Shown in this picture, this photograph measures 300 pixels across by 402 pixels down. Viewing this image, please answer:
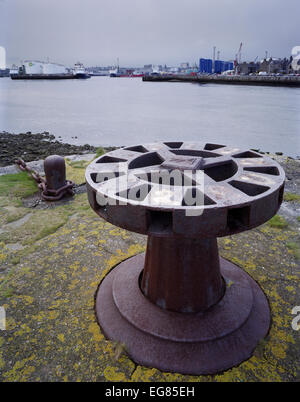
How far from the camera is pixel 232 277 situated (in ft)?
8.38

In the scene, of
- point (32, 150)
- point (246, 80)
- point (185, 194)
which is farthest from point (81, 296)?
point (246, 80)

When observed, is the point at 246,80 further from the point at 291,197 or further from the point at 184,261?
the point at 184,261

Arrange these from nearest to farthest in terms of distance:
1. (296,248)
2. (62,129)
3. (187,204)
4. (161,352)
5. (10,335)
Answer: (187,204) < (161,352) < (10,335) < (296,248) < (62,129)

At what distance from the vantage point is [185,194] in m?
1.75

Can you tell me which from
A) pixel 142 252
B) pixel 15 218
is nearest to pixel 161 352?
pixel 142 252

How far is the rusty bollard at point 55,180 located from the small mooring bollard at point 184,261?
1831mm

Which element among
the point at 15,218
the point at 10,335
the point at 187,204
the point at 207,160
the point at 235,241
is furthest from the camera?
the point at 15,218

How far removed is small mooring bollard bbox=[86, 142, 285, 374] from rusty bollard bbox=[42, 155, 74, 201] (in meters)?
1.83

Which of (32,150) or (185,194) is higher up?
(185,194)

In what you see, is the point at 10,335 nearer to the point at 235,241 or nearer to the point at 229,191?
the point at 229,191

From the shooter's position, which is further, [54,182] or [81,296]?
[54,182]

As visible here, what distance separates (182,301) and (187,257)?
33 cm

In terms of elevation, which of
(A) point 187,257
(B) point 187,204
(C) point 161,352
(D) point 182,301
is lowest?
(C) point 161,352

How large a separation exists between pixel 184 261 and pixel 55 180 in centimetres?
283
